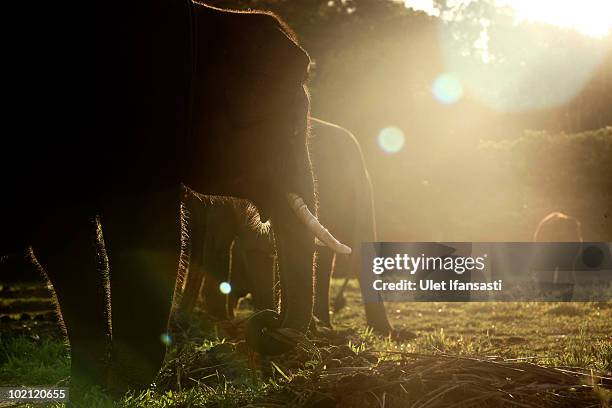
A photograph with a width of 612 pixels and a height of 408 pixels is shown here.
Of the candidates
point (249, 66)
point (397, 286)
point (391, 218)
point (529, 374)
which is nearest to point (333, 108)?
point (391, 218)

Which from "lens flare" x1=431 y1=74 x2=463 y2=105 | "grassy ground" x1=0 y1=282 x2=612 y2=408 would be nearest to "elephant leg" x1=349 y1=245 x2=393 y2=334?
"grassy ground" x1=0 y1=282 x2=612 y2=408

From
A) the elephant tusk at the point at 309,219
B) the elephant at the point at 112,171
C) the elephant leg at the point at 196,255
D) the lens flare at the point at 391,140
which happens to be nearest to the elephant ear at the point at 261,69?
the elephant at the point at 112,171

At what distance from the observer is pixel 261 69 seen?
17.2ft

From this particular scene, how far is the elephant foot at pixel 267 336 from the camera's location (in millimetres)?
4672

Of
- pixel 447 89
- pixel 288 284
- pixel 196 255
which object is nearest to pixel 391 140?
pixel 447 89

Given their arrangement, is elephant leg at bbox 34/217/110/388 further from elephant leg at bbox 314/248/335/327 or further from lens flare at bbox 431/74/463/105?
lens flare at bbox 431/74/463/105

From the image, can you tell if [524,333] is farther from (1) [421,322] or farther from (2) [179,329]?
(2) [179,329]

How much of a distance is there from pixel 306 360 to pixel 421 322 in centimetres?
488

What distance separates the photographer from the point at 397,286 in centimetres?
1271

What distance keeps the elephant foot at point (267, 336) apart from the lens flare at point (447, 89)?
1865cm

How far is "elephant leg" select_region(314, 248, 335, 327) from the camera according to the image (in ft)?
28.4

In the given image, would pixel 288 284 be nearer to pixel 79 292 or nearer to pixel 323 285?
→ pixel 79 292

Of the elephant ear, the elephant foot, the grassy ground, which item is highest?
the elephant ear

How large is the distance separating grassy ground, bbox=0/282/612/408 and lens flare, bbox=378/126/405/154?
12.8 meters
